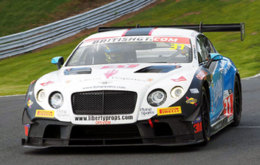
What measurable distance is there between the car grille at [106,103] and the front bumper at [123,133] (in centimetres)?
16

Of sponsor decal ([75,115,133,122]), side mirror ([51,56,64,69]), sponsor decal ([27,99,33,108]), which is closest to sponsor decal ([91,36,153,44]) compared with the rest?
side mirror ([51,56,64,69])

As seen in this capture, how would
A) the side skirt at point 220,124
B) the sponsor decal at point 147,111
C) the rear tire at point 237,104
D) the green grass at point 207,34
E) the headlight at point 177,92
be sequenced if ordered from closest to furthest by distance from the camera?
the sponsor decal at point 147,111, the headlight at point 177,92, the side skirt at point 220,124, the rear tire at point 237,104, the green grass at point 207,34

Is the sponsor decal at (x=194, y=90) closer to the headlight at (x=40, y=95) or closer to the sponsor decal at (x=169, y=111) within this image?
the sponsor decal at (x=169, y=111)

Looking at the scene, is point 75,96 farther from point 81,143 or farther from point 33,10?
point 33,10

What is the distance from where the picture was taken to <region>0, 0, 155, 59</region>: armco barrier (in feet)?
102

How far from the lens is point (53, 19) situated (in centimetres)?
3669

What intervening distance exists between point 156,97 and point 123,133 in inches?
20.2

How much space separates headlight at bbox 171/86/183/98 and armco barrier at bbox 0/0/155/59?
2425 cm

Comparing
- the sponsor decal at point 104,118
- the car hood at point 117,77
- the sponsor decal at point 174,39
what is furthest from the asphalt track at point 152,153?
the sponsor decal at point 174,39

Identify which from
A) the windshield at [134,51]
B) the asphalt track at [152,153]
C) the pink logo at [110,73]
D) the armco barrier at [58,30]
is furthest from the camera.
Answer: the armco barrier at [58,30]

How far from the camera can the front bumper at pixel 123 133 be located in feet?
22.8

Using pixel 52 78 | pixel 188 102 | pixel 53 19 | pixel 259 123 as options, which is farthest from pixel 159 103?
pixel 53 19

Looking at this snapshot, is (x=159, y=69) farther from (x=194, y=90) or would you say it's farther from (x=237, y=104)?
(x=237, y=104)

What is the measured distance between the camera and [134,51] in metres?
8.39
